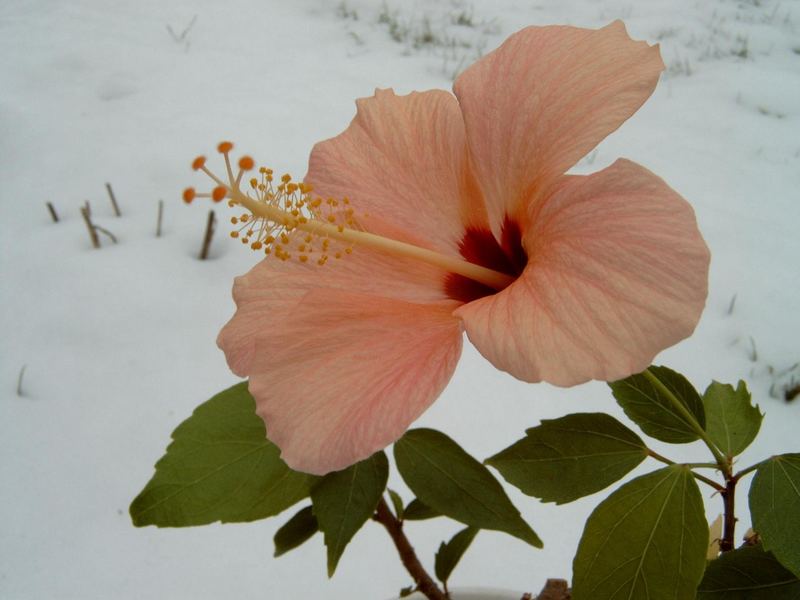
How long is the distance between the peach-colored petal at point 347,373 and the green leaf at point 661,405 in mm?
208

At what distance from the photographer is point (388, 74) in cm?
283

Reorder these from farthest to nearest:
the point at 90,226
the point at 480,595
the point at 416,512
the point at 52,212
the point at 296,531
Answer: the point at 52,212
the point at 90,226
the point at 480,595
the point at 416,512
the point at 296,531

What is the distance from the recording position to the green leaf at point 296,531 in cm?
83

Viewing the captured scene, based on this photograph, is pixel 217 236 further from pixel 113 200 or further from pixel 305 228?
pixel 305 228

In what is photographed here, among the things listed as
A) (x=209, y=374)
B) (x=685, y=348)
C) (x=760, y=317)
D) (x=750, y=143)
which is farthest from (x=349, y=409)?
(x=750, y=143)

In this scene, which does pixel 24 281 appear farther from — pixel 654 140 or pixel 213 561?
pixel 654 140

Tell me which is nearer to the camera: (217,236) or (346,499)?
(346,499)

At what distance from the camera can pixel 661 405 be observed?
70cm

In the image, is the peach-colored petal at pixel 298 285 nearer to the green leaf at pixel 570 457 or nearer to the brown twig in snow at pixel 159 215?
the green leaf at pixel 570 457

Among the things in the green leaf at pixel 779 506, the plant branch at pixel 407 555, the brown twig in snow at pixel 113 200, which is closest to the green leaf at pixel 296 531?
the plant branch at pixel 407 555

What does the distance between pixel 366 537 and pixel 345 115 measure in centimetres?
157

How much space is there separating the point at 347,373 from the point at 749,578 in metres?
0.42

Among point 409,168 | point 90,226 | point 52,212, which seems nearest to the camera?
point 409,168

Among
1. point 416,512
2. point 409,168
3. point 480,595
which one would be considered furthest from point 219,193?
point 480,595
